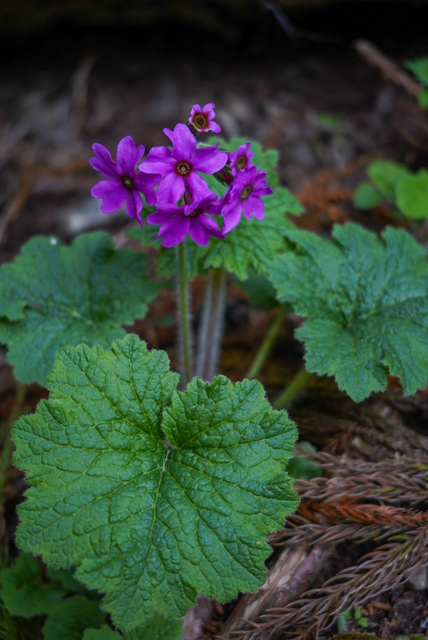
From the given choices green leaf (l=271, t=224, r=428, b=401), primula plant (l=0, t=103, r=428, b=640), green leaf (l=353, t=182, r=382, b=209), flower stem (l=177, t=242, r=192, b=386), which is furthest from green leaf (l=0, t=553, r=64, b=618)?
green leaf (l=353, t=182, r=382, b=209)

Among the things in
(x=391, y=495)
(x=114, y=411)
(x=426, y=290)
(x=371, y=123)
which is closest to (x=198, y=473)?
(x=114, y=411)

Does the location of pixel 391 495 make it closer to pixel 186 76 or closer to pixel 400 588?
pixel 400 588

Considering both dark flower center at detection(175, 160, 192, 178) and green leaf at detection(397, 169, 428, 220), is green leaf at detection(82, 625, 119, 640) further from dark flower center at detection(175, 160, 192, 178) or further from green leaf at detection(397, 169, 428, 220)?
green leaf at detection(397, 169, 428, 220)

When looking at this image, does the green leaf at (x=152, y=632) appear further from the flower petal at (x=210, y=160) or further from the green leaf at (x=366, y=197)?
the green leaf at (x=366, y=197)

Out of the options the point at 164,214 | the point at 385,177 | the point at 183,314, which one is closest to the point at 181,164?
the point at 164,214

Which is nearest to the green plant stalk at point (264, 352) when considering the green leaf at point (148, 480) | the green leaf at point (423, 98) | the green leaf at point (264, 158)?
the green leaf at point (264, 158)
